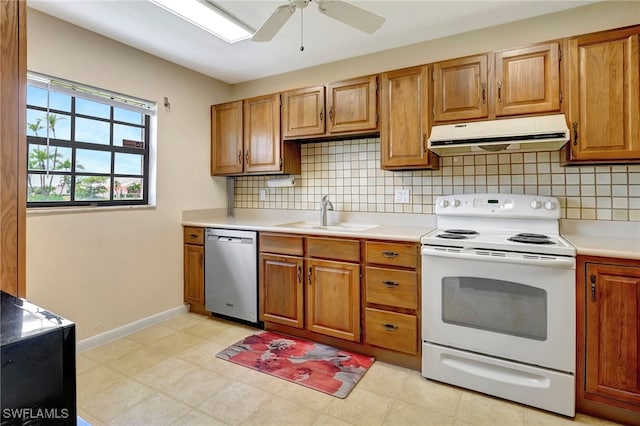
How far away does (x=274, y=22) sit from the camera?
1815 millimetres

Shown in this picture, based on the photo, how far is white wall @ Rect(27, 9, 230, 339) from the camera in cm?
237

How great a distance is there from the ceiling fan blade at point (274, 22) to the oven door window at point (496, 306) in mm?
1782

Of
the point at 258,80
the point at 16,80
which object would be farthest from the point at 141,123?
the point at 16,80

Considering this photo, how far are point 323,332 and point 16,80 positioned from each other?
228 centimetres

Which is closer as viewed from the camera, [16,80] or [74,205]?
[16,80]

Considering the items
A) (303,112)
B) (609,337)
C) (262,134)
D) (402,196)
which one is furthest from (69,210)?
(609,337)

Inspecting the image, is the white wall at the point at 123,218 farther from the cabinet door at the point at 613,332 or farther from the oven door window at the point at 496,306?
the cabinet door at the point at 613,332

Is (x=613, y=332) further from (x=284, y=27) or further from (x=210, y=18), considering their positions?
(x=210, y=18)

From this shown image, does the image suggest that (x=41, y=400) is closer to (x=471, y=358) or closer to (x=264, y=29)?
(x=264, y=29)

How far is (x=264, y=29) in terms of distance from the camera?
1.87m

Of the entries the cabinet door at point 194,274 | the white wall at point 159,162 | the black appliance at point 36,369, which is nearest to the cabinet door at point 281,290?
the cabinet door at point 194,274

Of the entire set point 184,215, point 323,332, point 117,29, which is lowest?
point 323,332

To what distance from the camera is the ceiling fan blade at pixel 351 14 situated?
5.41ft

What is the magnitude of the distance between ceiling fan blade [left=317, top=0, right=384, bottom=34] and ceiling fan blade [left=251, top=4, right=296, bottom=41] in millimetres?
174
